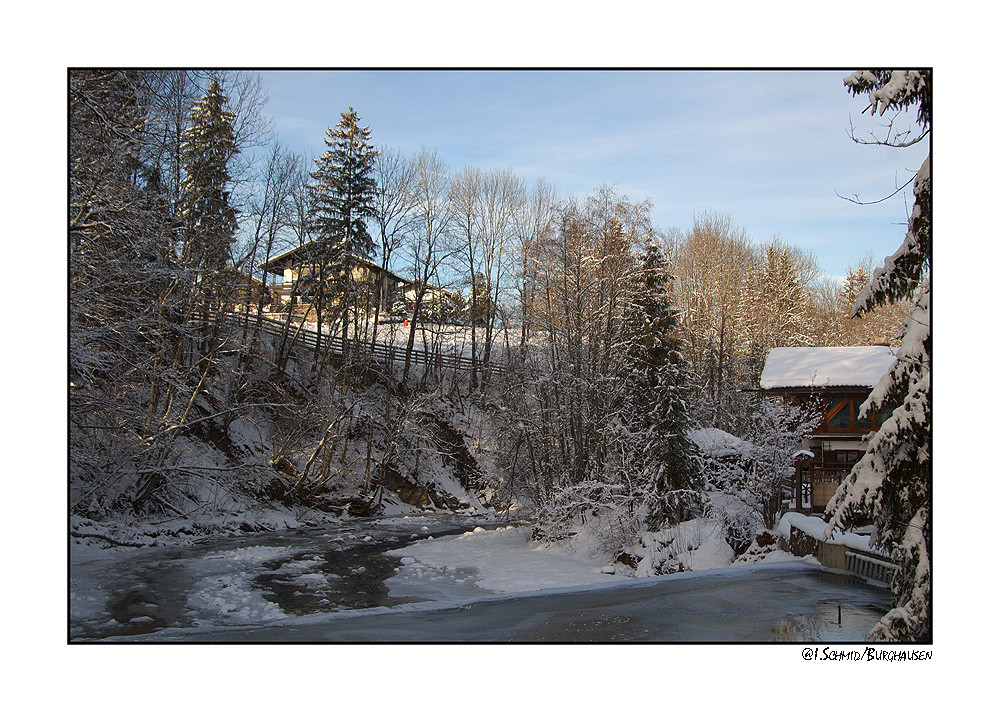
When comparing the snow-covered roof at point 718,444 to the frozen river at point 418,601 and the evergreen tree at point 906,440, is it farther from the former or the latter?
the evergreen tree at point 906,440

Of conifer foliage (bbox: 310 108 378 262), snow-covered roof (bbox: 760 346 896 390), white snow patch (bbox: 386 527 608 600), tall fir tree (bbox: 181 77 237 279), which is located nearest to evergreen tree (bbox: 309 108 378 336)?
conifer foliage (bbox: 310 108 378 262)

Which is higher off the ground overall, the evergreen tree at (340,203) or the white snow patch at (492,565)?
the evergreen tree at (340,203)

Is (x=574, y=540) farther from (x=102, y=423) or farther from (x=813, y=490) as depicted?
(x=102, y=423)

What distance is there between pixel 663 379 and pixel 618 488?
11.3 feet

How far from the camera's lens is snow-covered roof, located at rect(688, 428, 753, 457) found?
1948 cm

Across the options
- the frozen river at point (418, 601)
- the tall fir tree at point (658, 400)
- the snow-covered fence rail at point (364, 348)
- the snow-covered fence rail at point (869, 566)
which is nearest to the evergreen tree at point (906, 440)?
the frozen river at point (418, 601)

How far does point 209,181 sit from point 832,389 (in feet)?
74.8

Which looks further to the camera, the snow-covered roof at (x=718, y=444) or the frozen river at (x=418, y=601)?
the snow-covered roof at (x=718, y=444)

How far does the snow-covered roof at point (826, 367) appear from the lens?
20.5 m

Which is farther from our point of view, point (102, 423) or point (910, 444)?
point (102, 423)

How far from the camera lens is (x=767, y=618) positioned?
10.7 m

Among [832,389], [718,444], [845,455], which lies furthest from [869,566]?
[845,455]

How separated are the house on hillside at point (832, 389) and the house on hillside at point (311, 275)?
1966 cm

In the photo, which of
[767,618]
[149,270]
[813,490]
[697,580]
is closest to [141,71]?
[149,270]
